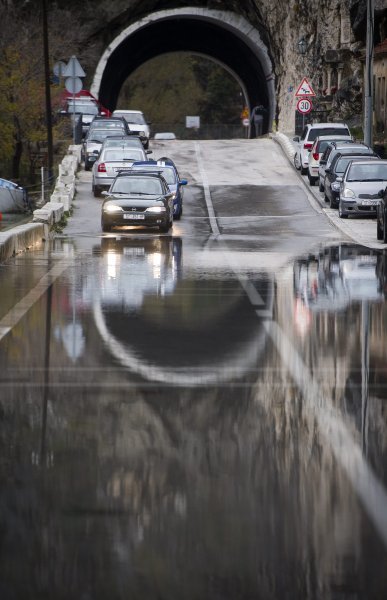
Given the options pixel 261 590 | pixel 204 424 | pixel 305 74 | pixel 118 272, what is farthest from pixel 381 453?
pixel 305 74

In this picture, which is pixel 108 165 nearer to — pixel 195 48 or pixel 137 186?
pixel 137 186

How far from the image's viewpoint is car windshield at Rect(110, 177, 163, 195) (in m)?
36.1

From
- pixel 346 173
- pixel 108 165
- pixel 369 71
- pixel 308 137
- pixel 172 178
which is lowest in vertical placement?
pixel 172 178

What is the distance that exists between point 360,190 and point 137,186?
6422mm

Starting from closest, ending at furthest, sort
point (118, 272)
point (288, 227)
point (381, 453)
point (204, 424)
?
point (381, 453)
point (204, 424)
point (118, 272)
point (288, 227)

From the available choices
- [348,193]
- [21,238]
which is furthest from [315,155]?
[21,238]

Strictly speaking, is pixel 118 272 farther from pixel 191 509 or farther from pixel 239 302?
pixel 191 509

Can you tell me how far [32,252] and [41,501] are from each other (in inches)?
838

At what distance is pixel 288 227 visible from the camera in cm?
3644

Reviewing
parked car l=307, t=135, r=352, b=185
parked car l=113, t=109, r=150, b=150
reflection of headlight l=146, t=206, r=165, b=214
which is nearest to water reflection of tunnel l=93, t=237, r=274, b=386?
reflection of headlight l=146, t=206, r=165, b=214

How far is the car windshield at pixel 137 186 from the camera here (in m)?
36.1

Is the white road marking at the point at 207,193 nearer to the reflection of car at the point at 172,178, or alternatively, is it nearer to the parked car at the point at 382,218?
the reflection of car at the point at 172,178

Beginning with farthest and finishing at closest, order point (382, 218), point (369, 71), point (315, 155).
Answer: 1. point (369, 71)
2. point (315, 155)
3. point (382, 218)

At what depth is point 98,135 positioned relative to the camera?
55.8 m
